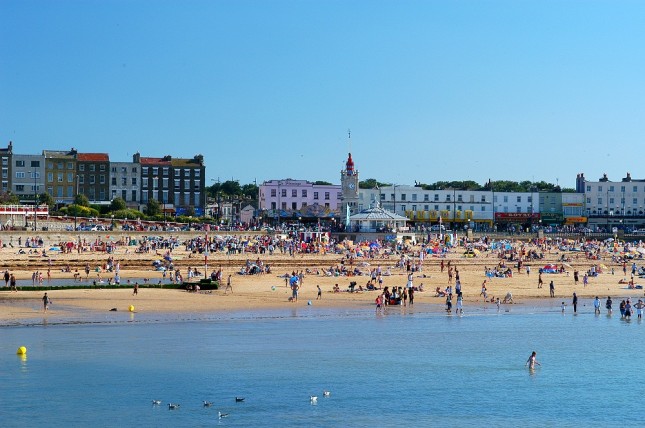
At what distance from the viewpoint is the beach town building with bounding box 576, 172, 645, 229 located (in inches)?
4670

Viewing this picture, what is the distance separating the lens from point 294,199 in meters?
117

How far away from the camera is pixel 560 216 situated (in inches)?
4707

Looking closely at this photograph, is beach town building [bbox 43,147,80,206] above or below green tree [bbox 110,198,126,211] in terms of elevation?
above

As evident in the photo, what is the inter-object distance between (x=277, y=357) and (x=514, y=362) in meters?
8.22

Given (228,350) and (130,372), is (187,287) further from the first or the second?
(130,372)

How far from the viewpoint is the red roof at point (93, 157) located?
108625 mm

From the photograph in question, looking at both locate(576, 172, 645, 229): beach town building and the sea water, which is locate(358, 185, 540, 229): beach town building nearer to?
locate(576, 172, 645, 229): beach town building

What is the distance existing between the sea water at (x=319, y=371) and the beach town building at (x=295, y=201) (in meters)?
73.6

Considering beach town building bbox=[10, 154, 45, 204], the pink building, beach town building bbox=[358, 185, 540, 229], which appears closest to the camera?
beach town building bbox=[10, 154, 45, 204]

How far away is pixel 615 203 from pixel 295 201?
1653 inches

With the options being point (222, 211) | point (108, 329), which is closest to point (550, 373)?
point (108, 329)

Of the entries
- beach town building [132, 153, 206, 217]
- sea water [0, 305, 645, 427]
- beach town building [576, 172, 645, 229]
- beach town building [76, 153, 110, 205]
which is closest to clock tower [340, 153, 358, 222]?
beach town building [132, 153, 206, 217]

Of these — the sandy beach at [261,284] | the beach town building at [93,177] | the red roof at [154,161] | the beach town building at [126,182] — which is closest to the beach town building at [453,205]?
the red roof at [154,161]

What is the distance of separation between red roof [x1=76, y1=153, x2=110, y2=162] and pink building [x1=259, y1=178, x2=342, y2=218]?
1965 cm
